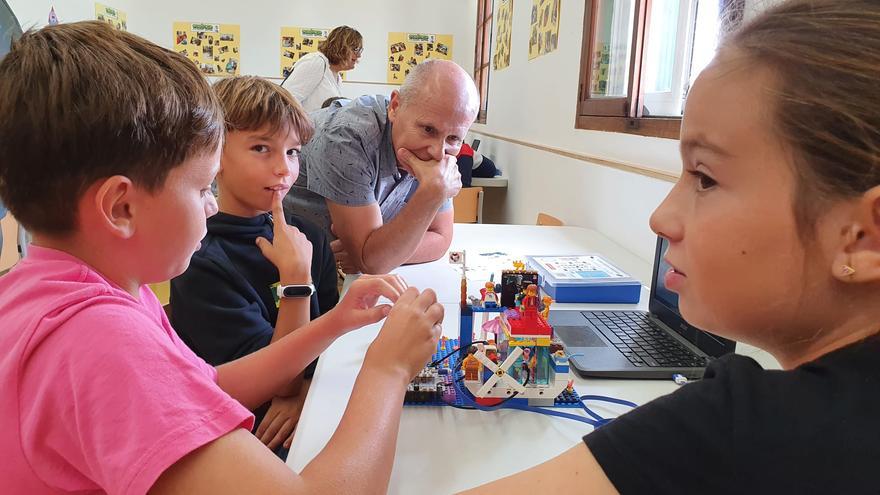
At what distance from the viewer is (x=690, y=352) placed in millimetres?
939

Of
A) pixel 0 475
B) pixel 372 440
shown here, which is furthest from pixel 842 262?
pixel 0 475

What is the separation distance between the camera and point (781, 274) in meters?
0.43

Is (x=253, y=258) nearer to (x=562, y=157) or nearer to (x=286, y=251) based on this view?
(x=286, y=251)

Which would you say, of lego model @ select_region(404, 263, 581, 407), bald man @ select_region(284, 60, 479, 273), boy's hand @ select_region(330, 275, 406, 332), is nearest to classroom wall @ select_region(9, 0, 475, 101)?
bald man @ select_region(284, 60, 479, 273)

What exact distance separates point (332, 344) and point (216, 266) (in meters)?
0.24

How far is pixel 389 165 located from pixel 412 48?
4.42 meters

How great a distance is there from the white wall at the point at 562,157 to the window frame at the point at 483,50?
55cm

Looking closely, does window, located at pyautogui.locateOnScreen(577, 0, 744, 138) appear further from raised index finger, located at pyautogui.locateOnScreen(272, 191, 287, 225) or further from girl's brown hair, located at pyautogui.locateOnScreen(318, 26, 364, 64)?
girl's brown hair, located at pyautogui.locateOnScreen(318, 26, 364, 64)

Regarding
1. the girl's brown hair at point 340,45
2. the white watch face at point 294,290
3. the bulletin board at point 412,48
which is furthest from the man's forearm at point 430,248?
the bulletin board at point 412,48

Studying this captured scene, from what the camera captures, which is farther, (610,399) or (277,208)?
(277,208)

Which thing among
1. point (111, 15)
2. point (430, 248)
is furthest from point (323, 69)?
point (430, 248)

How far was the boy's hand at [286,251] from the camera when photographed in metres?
1.07

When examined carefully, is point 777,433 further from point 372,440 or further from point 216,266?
point 216,266

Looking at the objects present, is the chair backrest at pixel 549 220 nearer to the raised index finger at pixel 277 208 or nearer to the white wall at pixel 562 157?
the white wall at pixel 562 157
